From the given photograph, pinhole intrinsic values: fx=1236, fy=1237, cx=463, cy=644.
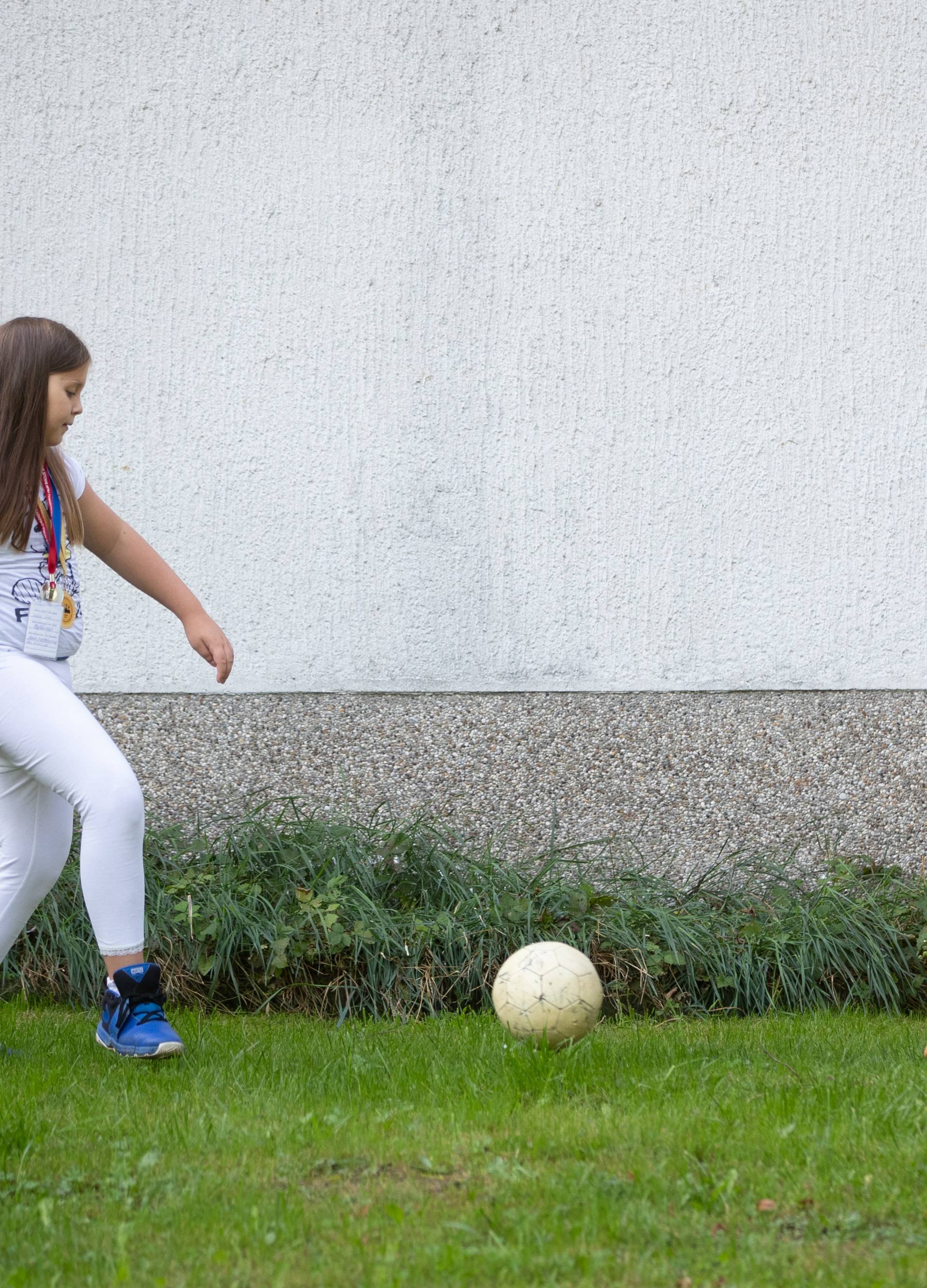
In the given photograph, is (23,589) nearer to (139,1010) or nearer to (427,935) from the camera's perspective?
(139,1010)

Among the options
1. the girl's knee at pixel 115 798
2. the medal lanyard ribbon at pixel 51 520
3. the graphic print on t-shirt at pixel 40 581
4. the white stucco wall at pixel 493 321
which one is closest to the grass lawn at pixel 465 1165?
the girl's knee at pixel 115 798

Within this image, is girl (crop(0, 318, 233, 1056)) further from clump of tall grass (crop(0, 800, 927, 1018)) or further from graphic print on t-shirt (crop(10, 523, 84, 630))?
clump of tall grass (crop(0, 800, 927, 1018))

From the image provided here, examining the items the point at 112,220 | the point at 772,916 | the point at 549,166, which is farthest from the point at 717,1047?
the point at 112,220

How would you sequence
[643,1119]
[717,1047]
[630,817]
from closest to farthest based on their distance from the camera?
[643,1119] → [717,1047] → [630,817]

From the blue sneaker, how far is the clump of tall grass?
908 mm

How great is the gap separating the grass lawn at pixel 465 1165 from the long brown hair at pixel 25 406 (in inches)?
58.6

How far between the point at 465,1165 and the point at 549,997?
2.66 feet

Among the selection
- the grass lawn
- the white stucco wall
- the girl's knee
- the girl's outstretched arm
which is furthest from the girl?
the white stucco wall

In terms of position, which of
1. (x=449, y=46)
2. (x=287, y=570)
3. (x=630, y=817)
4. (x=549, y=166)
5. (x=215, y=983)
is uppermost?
(x=449, y=46)

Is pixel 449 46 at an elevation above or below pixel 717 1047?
above

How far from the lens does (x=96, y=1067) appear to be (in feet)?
11.0

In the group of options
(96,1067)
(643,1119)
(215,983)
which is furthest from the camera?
(215,983)

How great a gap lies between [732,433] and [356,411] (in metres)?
1.75

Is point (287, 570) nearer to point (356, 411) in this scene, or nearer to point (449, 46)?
point (356, 411)
